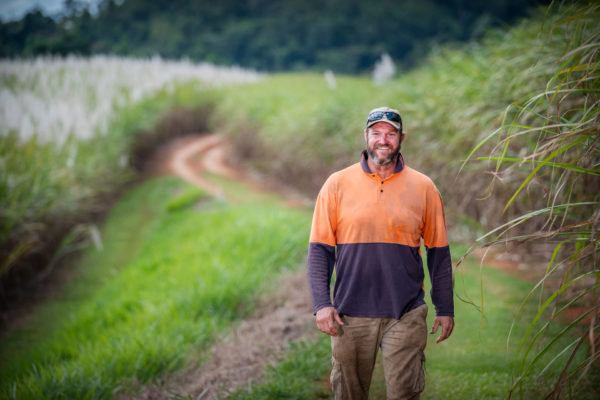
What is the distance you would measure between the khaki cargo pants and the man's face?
0.66 m

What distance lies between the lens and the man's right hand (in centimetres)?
201

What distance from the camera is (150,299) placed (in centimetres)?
493

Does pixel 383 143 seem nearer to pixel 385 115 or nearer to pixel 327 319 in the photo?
pixel 385 115

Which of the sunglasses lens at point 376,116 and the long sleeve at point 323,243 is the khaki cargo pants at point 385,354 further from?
the sunglasses lens at point 376,116

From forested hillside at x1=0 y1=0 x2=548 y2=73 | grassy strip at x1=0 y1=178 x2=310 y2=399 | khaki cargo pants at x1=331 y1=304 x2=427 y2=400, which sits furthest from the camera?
forested hillside at x1=0 y1=0 x2=548 y2=73

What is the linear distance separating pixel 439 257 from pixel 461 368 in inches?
48.3

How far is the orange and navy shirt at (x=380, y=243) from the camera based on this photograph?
202cm

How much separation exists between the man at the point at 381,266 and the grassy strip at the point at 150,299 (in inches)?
72.3

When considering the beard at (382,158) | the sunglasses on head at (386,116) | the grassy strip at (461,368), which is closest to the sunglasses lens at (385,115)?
the sunglasses on head at (386,116)

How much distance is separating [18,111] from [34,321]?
16.0ft

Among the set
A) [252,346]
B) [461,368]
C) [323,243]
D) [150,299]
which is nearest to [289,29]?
[150,299]

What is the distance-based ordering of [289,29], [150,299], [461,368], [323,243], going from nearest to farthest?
[323,243], [461,368], [150,299], [289,29]

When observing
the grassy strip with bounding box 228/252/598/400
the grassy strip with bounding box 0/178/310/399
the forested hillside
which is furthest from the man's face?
the forested hillside

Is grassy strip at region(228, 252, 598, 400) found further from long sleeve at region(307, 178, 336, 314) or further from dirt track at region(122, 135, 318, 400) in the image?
long sleeve at region(307, 178, 336, 314)
